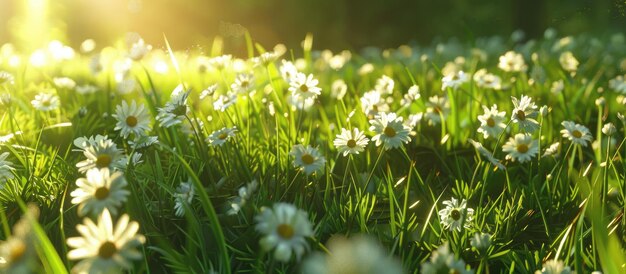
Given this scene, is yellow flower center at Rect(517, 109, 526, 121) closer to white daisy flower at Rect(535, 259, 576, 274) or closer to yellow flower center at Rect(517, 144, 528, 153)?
yellow flower center at Rect(517, 144, 528, 153)

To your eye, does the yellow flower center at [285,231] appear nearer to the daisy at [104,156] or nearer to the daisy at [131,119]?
the daisy at [104,156]

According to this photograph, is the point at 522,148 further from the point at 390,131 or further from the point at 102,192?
the point at 102,192

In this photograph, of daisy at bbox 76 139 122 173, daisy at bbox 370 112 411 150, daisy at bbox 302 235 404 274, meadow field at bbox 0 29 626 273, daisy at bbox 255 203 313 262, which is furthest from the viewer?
daisy at bbox 370 112 411 150

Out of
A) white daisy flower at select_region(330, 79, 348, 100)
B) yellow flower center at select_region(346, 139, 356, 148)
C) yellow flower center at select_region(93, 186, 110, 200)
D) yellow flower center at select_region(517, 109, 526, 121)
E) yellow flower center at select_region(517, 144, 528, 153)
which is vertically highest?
yellow flower center at select_region(93, 186, 110, 200)

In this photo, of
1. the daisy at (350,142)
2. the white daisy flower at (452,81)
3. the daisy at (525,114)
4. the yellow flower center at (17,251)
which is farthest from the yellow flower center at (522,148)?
the yellow flower center at (17,251)

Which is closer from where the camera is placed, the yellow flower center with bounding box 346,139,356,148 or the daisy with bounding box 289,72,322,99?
the yellow flower center with bounding box 346,139,356,148

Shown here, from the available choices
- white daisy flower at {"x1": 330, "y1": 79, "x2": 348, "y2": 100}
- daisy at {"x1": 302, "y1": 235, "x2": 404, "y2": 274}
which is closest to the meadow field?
daisy at {"x1": 302, "y1": 235, "x2": 404, "y2": 274}
